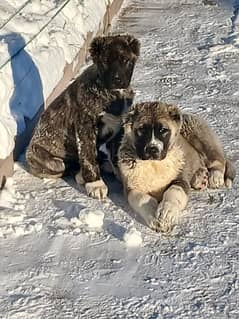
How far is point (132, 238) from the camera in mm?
6047

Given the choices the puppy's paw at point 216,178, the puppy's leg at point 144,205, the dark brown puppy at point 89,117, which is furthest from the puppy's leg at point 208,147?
the puppy's leg at point 144,205

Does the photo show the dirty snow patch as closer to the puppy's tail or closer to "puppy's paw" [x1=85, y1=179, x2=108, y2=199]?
"puppy's paw" [x1=85, y1=179, x2=108, y2=199]

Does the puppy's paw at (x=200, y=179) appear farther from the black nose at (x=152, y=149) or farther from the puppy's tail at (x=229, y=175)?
the black nose at (x=152, y=149)

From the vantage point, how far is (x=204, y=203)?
6.70 m

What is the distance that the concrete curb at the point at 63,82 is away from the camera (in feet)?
23.3

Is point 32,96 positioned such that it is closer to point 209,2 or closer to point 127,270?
point 127,270

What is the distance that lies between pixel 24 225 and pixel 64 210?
387 mm

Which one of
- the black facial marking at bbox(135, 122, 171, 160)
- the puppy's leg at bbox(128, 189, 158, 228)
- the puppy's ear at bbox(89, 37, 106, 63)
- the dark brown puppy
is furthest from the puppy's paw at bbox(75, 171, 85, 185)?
the puppy's ear at bbox(89, 37, 106, 63)

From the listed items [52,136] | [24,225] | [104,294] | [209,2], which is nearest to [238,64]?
[209,2]

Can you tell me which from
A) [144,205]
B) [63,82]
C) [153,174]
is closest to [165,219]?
[144,205]

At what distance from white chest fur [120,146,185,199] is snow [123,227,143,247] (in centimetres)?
57

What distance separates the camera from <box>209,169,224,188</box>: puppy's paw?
22.6 feet

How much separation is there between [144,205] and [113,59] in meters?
1.18

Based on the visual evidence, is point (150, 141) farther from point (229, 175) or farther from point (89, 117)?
point (229, 175)
